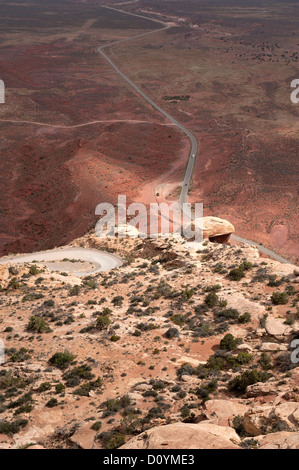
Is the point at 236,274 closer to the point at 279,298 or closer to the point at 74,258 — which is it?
the point at 279,298

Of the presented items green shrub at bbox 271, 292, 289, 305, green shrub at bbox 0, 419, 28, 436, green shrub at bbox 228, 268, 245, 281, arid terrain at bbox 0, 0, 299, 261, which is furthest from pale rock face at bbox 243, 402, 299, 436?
arid terrain at bbox 0, 0, 299, 261

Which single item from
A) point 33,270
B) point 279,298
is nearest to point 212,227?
point 279,298

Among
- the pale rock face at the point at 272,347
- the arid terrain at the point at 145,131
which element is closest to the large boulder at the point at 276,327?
the pale rock face at the point at 272,347

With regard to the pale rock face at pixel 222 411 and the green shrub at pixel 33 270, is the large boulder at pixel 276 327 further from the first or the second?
the green shrub at pixel 33 270

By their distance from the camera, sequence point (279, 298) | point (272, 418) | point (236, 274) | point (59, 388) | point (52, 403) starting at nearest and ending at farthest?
point (272, 418) → point (52, 403) → point (59, 388) → point (279, 298) → point (236, 274)
